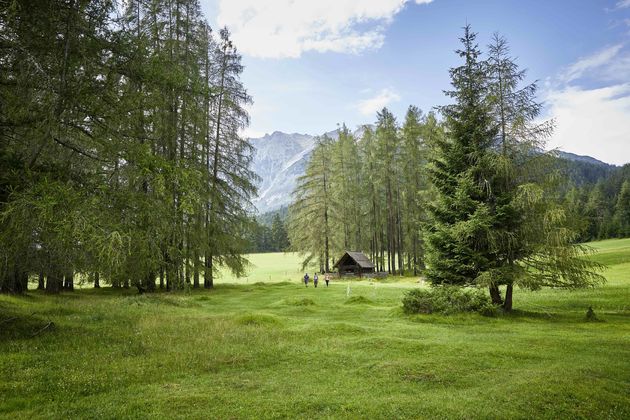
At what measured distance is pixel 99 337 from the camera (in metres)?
12.4

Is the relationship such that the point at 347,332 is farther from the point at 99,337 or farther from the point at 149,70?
the point at 149,70

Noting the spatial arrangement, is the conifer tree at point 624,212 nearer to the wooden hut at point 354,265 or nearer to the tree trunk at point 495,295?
the wooden hut at point 354,265

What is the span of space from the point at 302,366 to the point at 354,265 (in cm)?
3983

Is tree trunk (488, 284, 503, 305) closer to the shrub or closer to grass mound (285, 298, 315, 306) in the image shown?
the shrub

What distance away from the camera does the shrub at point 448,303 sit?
19406 millimetres

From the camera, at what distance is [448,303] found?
19469 mm

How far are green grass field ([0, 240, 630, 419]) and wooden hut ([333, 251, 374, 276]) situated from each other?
30.5m

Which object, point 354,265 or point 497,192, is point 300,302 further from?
point 354,265

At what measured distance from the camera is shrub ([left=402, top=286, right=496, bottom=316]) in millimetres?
19406

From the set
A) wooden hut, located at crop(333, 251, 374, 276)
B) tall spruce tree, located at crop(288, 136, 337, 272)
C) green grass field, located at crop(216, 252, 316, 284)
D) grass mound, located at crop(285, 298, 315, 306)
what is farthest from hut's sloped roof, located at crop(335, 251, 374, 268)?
grass mound, located at crop(285, 298, 315, 306)

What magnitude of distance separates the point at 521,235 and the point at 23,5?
71.3ft

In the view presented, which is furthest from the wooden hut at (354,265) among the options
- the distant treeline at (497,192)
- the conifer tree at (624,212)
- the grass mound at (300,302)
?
the conifer tree at (624,212)

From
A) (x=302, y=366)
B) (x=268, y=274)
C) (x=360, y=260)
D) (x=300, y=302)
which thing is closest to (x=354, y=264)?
(x=360, y=260)

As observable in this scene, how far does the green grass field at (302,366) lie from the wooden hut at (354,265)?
30.5 m
